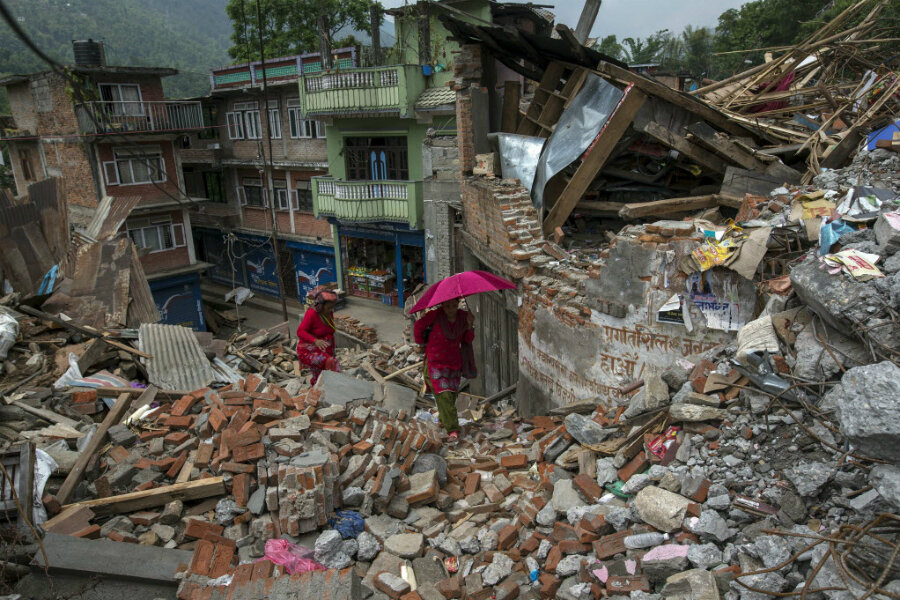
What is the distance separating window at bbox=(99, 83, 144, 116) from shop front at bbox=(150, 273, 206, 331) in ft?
18.9

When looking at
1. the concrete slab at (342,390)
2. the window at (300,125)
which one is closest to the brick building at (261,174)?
the window at (300,125)

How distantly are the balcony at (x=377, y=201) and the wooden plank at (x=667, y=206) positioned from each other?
1120 centimetres

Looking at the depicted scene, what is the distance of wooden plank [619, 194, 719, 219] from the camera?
23.5ft

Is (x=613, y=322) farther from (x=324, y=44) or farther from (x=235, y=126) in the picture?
(x=235, y=126)

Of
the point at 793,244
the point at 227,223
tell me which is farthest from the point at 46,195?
the point at 227,223

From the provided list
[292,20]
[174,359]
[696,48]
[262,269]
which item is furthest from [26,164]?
[696,48]

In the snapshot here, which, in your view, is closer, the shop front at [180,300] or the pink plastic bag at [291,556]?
the pink plastic bag at [291,556]

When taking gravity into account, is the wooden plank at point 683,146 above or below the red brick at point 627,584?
above

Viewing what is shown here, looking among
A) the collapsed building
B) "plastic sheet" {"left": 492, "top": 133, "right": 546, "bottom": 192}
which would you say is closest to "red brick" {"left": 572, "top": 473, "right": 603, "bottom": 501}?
the collapsed building

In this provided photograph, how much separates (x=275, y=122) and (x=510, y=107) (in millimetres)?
14304

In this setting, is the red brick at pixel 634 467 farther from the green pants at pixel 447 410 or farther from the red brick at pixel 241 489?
the red brick at pixel 241 489

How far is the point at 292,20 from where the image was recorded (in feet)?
84.1

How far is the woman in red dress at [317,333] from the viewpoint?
7.27 m

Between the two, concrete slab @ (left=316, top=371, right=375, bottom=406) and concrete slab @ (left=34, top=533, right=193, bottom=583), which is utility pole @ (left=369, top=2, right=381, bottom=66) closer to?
concrete slab @ (left=316, top=371, right=375, bottom=406)
